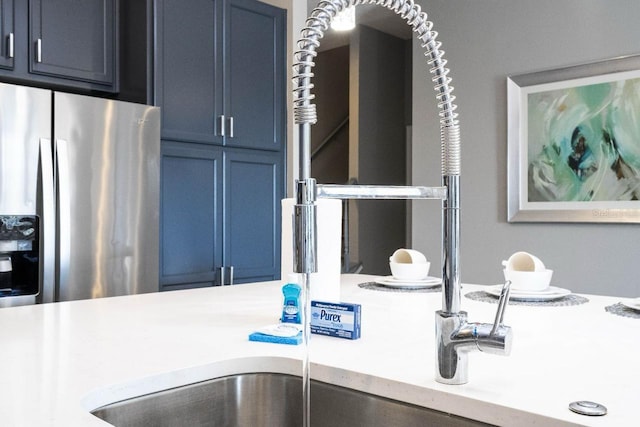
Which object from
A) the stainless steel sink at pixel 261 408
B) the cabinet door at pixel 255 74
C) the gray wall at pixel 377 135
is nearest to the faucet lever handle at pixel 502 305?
the stainless steel sink at pixel 261 408

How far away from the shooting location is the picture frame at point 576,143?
10.1 feet

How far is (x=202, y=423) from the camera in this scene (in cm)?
89

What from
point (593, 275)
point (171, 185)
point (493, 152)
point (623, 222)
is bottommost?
point (593, 275)

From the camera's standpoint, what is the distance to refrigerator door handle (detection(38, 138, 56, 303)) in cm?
243

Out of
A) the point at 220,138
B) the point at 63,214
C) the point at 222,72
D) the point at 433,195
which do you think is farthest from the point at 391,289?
the point at 222,72

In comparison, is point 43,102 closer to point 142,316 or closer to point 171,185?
point 171,185

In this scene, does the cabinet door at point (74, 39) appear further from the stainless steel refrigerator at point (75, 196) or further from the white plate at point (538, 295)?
the white plate at point (538, 295)

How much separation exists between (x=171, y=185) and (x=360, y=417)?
2.30 metres

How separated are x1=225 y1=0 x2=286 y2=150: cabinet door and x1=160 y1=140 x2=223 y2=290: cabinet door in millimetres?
231

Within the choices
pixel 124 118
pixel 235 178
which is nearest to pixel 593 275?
pixel 235 178

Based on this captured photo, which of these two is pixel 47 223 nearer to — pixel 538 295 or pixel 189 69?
pixel 189 69

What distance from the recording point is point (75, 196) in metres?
2.54

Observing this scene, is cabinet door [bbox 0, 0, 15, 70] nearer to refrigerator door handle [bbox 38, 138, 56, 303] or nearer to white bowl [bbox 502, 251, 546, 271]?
refrigerator door handle [bbox 38, 138, 56, 303]

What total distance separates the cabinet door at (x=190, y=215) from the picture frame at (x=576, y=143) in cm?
172
